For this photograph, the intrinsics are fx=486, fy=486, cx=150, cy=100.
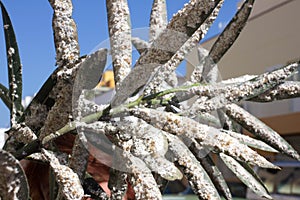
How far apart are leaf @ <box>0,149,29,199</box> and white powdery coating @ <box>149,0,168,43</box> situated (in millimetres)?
187

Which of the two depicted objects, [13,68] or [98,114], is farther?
[13,68]

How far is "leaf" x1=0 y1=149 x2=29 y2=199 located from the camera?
0.27 meters

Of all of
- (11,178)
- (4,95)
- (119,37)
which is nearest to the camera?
(11,178)

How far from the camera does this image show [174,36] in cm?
32

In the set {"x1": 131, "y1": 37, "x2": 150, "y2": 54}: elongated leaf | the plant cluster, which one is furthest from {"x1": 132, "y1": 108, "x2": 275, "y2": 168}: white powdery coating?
{"x1": 131, "y1": 37, "x2": 150, "y2": 54}: elongated leaf

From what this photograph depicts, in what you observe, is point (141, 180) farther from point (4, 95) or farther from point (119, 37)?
point (4, 95)

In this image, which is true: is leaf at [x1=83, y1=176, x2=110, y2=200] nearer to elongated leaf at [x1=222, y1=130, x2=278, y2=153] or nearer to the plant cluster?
the plant cluster

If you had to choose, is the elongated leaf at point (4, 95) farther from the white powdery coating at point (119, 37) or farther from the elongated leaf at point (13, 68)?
the white powdery coating at point (119, 37)

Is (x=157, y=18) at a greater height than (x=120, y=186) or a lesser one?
greater

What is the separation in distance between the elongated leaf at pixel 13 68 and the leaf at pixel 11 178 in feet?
0.50

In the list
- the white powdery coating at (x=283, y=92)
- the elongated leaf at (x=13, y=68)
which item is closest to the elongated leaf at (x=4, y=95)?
the elongated leaf at (x=13, y=68)

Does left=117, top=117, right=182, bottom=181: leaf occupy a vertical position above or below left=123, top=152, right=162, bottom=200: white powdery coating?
above

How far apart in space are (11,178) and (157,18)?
0.21m

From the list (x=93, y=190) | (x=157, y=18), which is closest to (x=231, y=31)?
(x=157, y=18)
